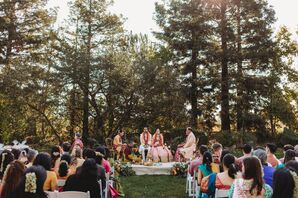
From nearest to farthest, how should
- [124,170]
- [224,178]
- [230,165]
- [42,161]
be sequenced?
[42,161]
[230,165]
[224,178]
[124,170]

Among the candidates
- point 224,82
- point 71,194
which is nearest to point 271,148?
point 71,194

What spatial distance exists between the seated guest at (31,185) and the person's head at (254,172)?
8.58ft

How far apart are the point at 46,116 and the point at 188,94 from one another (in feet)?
31.1

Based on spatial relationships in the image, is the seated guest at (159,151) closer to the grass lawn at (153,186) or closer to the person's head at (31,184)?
the grass lawn at (153,186)

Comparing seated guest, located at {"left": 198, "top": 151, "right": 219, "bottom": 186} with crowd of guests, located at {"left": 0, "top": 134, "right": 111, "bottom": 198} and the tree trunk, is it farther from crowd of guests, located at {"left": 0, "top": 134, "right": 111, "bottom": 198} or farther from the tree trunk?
the tree trunk

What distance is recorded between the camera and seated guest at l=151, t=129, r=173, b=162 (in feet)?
53.7

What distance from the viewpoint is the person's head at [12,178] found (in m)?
5.19

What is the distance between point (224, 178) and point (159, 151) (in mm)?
10660

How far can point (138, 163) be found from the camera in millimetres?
16172

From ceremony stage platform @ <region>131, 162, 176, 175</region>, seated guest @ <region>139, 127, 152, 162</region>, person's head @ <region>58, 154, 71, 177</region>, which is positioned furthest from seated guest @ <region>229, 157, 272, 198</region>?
seated guest @ <region>139, 127, 152, 162</region>

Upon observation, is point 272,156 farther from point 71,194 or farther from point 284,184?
point 71,194

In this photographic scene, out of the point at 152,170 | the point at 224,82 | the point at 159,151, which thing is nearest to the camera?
the point at 152,170

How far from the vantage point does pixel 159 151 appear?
54.3ft

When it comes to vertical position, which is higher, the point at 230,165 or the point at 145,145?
the point at 145,145
